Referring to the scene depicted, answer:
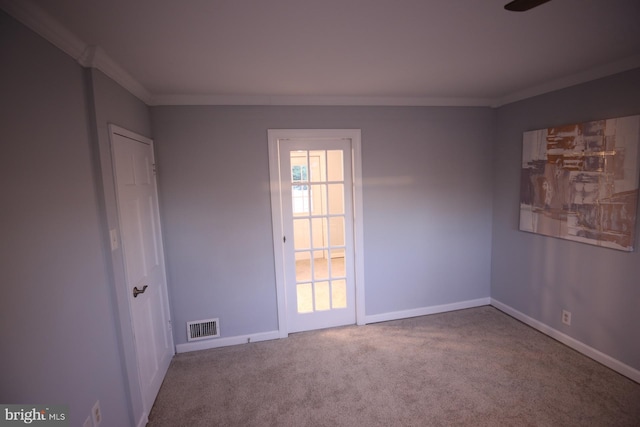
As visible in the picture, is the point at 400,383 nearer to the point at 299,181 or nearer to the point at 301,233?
the point at 301,233

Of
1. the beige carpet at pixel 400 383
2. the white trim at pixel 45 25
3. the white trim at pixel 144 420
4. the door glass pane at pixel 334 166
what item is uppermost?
the white trim at pixel 45 25

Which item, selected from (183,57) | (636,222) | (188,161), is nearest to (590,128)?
(636,222)

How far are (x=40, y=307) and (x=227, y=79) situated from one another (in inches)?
69.7

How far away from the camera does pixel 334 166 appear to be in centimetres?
304

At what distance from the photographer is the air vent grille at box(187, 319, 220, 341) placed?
2.87 meters

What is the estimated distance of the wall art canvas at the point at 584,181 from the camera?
2170mm

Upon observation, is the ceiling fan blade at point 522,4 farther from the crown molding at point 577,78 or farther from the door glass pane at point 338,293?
the door glass pane at point 338,293

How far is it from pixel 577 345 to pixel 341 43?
306 cm

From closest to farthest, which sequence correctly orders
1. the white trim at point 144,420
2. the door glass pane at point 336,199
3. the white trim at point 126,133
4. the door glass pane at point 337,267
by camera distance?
1. the white trim at point 126,133
2. the white trim at point 144,420
3. the door glass pane at point 336,199
4. the door glass pane at point 337,267

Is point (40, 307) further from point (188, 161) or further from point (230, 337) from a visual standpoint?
point (230, 337)

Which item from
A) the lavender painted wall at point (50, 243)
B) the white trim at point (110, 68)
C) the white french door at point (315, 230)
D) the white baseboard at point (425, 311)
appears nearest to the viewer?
the lavender painted wall at point (50, 243)

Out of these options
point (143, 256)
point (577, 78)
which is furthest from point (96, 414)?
point (577, 78)

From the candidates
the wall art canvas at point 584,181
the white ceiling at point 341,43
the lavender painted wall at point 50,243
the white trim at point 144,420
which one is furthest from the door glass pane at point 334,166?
the white trim at point 144,420

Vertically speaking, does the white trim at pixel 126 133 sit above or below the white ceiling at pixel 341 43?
below
